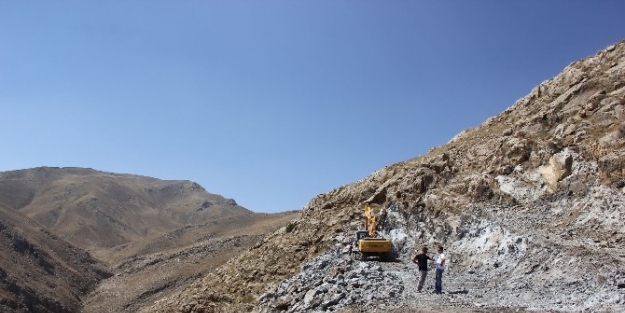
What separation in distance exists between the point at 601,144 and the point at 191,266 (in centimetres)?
5621

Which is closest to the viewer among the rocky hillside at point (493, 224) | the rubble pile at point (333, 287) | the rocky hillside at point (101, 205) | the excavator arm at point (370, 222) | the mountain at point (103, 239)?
the rocky hillside at point (493, 224)

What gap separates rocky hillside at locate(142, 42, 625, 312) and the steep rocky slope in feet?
106

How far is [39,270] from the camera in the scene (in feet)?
222

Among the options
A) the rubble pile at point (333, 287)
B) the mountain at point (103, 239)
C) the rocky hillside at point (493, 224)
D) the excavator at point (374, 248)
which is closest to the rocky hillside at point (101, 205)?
the mountain at point (103, 239)

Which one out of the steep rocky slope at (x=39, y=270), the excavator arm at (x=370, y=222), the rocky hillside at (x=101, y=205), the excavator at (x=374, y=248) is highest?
the rocky hillside at (x=101, y=205)

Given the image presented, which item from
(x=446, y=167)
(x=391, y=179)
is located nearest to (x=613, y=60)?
(x=446, y=167)

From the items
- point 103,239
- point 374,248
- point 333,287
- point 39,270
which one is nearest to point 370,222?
point 374,248

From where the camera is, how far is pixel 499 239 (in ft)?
68.7

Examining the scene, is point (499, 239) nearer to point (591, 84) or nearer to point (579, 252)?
point (579, 252)

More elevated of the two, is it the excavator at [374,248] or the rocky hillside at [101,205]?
the rocky hillside at [101,205]

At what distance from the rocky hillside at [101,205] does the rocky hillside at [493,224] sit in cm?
9540

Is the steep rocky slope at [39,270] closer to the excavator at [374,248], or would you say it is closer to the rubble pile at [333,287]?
the rubble pile at [333,287]

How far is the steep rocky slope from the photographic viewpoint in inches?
2191

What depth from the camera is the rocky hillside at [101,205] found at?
12462 cm
